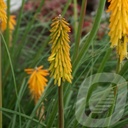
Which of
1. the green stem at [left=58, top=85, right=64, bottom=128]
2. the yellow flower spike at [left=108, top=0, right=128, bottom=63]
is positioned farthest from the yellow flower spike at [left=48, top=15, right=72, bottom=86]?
the yellow flower spike at [left=108, top=0, right=128, bottom=63]

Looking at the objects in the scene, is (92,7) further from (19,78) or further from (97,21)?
(97,21)

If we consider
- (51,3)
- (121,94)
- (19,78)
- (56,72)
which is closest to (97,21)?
(56,72)

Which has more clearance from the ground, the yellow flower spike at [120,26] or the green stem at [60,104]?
the yellow flower spike at [120,26]

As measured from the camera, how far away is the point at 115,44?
1262mm

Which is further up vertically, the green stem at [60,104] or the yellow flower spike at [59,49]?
the yellow flower spike at [59,49]

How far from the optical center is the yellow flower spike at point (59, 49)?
1219 millimetres

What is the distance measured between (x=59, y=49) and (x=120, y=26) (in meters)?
0.20

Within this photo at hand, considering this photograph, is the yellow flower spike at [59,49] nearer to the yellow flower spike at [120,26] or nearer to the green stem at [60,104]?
the green stem at [60,104]

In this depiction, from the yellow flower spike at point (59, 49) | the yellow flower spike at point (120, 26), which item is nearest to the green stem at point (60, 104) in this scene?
the yellow flower spike at point (59, 49)

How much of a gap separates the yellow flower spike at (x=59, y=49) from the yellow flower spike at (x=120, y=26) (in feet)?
0.49

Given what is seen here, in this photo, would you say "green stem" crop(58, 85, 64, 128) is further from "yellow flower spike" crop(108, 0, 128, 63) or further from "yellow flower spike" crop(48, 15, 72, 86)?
"yellow flower spike" crop(108, 0, 128, 63)

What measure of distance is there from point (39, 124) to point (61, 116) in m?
0.45

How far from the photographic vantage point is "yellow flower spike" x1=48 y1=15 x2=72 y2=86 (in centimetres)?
122

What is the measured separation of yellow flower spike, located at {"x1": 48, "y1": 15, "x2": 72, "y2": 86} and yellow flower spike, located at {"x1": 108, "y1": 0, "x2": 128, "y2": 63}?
149mm
